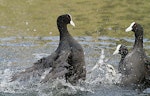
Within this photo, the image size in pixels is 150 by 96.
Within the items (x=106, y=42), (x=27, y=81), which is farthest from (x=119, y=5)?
(x=27, y=81)

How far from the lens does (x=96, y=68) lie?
9.44 meters

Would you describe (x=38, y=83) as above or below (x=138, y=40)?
below

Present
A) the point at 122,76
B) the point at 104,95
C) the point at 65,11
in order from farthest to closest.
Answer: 1. the point at 65,11
2. the point at 122,76
3. the point at 104,95

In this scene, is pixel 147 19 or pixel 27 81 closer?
pixel 27 81

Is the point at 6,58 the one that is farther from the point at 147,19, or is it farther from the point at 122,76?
the point at 147,19

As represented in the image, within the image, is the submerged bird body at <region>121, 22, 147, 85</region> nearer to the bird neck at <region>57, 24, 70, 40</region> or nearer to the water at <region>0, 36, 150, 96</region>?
the water at <region>0, 36, 150, 96</region>

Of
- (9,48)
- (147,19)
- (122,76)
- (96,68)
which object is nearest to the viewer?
(122,76)

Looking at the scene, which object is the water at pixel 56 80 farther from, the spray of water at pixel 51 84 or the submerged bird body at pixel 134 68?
the submerged bird body at pixel 134 68

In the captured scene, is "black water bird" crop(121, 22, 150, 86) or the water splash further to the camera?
the water splash

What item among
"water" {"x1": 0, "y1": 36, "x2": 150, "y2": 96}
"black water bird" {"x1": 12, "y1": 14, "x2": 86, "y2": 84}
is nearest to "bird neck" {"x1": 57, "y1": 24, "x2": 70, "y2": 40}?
"black water bird" {"x1": 12, "y1": 14, "x2": 86, "y2": 84}

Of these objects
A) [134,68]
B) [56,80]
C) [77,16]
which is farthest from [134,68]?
[77,16]

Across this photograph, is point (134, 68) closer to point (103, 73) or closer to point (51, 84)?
point (103, 73)

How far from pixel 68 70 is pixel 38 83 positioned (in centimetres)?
58

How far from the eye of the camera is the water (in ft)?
27.1
